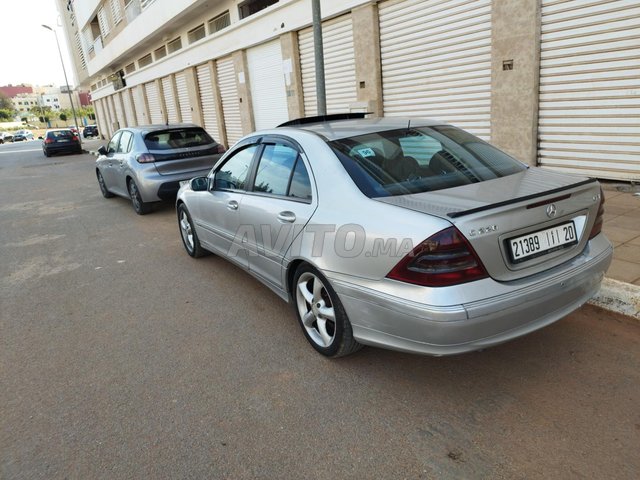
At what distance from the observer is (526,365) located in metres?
2.95

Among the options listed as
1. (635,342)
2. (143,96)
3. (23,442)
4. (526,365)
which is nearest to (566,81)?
(635,342)

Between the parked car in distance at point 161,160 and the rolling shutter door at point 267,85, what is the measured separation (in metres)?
5.20

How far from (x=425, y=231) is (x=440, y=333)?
51 cm

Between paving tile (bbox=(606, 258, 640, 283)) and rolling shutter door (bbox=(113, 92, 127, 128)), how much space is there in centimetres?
3188

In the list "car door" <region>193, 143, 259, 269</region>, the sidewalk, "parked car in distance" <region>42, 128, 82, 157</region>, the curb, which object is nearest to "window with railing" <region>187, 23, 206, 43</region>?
"parked car in distance" <region>42, 128, 82, 157</region>

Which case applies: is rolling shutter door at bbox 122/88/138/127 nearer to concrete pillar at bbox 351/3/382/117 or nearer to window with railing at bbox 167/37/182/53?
window with railing at bbox 167/37/182/53

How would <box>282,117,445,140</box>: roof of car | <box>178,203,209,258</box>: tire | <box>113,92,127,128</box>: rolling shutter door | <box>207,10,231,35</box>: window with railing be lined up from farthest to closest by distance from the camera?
<box>113,92,127,128</box>: rolling shutter door, <box>207,10,231,35</box>: window with railing, <box>178,203,209,258</box>: tire, <box>282,117,445,140</box>: roof of car

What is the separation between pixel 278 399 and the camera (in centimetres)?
280

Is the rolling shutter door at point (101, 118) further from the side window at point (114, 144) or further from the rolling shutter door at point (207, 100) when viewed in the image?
the side window at point (114, 144)

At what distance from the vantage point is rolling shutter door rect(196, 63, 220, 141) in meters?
17.2

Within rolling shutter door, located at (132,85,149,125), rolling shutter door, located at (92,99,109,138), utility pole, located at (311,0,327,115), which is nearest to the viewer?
utility pole, located at (311,0,327,115)

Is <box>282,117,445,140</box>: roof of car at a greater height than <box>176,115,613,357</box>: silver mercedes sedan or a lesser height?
greater

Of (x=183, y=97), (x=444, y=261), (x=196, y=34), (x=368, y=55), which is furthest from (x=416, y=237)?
(x=183, y=97)

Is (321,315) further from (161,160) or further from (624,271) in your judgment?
(161,160)
